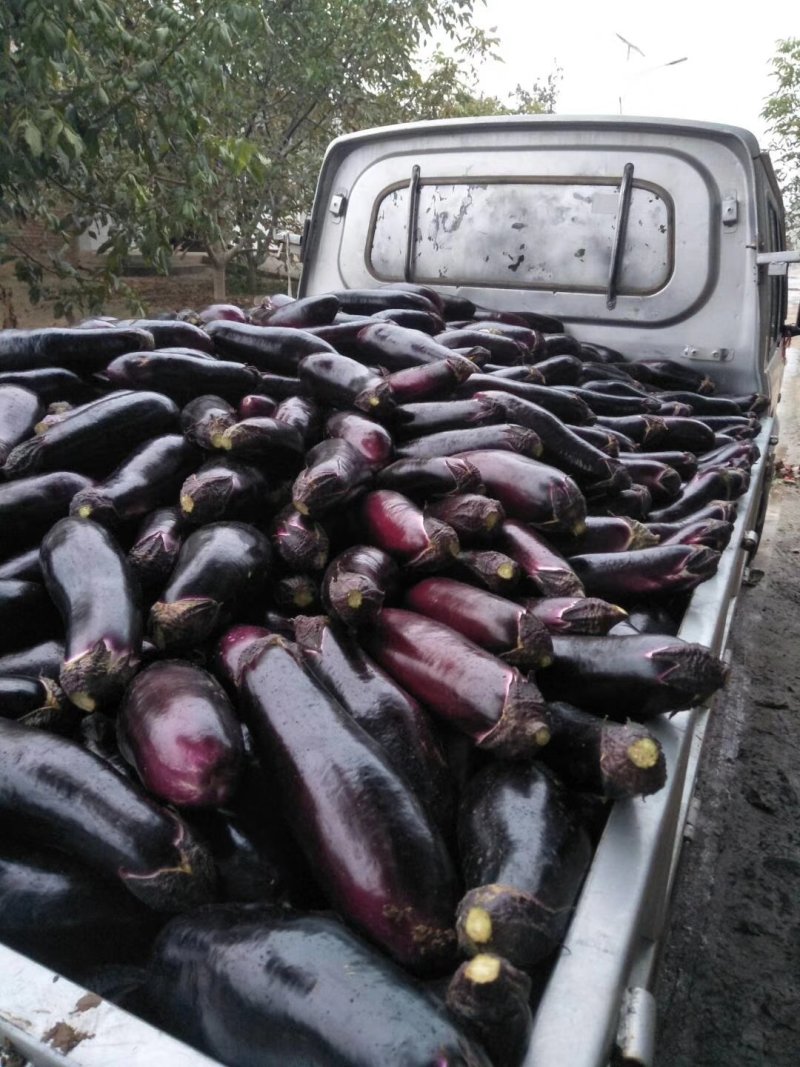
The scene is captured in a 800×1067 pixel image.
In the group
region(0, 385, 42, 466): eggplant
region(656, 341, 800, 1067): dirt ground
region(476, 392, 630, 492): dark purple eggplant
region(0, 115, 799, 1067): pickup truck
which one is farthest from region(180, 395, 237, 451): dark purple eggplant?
region(656, 341, 800, 1067): dirt ground

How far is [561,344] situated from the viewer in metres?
2.90

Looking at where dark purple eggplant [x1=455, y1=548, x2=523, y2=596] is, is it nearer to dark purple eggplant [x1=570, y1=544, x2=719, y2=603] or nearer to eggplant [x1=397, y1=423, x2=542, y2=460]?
dark purple eggplant [x1=570, y1=544, x2=719, y2=603]

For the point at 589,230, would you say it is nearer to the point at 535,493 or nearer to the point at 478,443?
the point at 478,443

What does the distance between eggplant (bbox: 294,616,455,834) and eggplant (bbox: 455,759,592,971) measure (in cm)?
4

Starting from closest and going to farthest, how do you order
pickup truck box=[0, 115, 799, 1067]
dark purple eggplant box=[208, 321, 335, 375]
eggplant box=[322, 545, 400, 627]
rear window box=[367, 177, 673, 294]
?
eggplant box=[322, 545, 400, 627] < dark purple eggplant box=[208, 321, 335, 375] < pickup truck box=[0, 115, 799, 1067] < rear window box=[367, 177, 673, 294]

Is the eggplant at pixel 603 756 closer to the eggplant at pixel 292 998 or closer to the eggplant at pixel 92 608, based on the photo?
the eggplant at pixel 292 998

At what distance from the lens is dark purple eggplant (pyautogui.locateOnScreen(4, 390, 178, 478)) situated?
1.42 meters

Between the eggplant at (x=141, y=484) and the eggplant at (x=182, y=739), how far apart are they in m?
0.38

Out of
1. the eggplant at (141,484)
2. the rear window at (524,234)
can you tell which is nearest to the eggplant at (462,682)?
the eggplant at (141,484)

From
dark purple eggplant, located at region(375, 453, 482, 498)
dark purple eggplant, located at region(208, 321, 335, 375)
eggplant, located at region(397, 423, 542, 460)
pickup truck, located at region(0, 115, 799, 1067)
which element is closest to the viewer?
dark purple eggplant, located at region(375, 453, 482, 498)

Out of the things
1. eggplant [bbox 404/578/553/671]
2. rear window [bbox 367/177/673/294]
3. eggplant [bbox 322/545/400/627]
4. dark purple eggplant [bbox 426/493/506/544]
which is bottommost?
eggplant [bbox 404/578/553/671]

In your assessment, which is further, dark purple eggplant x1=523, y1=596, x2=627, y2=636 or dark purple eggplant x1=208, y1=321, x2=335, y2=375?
dark purple eggplant x1=208, y1=321, x2=335, y2=375

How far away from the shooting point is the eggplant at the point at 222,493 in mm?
1302

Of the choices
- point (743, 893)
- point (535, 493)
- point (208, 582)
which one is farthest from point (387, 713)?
point (743, 893)
